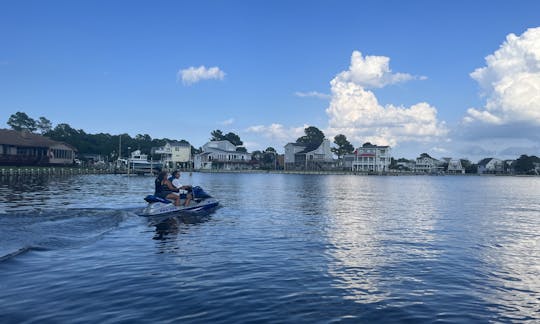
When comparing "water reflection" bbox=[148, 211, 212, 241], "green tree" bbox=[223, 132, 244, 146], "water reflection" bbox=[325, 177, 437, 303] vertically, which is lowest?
"water reflection" bbox=[325, 177, 437, 303]

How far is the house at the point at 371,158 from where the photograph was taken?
147375 mm

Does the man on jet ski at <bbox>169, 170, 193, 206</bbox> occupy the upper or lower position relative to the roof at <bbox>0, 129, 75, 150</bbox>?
lower

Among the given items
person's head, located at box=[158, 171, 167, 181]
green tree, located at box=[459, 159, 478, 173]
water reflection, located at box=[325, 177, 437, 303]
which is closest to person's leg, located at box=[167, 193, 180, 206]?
person's head, located at box=[158, 171, 167, 181]

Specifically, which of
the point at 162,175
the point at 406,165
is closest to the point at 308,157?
the point at 406,165

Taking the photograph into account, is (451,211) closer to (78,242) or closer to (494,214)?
(494,214)

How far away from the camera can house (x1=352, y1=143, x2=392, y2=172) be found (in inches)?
5802

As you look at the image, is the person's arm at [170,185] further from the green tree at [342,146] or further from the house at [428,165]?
the house at [428,165]

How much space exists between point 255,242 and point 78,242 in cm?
665

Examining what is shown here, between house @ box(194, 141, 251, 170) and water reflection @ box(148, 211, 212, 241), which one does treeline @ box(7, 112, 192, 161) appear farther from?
water reflection @ box(148, 211, 212, 241)

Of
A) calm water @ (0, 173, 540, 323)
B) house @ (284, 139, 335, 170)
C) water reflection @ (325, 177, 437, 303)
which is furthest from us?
house @ (284, 139, 335, 170)

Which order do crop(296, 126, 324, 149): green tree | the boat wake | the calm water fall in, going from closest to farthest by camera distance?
the calm water < the boat wake < crop(296, 126, 324, 149): green tree

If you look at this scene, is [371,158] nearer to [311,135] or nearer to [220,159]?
[311,135]

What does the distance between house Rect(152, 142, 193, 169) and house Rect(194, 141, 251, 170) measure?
6998mm

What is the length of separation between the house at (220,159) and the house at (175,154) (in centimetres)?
700
